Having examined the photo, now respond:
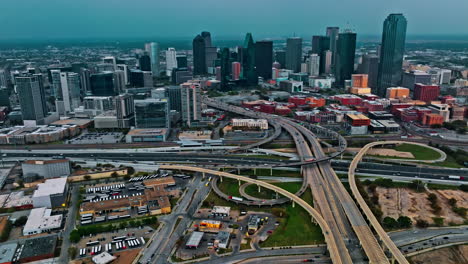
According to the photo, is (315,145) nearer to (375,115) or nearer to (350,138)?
(350,138)

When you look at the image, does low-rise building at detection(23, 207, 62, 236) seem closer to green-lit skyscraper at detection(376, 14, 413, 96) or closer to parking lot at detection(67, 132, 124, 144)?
parking lot at detection(67, 132, 124, 144)

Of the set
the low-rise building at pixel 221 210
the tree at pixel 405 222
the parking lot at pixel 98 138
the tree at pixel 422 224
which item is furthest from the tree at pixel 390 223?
the parking lot at pixel 98 138

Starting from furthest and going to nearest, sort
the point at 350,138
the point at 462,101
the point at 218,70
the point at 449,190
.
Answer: the point at 218,70, the point at 462,101, the point at 350,138, the point at 449,190

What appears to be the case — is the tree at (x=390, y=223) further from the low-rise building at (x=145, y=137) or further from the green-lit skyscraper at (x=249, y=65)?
the green-lit skyscraper at (x=249, y=65)

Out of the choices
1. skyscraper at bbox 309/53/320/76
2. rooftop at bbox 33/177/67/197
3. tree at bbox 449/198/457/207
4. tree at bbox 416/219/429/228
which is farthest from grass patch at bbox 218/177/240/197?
skyscraper at bbox 309/53/320/76

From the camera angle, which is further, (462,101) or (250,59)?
(250,59)

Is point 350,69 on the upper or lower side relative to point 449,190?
upper

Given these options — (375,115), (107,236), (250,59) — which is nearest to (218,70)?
(250,59)
